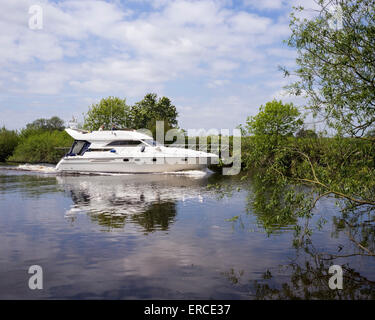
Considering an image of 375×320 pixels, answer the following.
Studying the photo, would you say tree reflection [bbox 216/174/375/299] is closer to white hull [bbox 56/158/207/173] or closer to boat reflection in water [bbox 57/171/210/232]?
boat reflection in water [bbox 57/171/210/232]

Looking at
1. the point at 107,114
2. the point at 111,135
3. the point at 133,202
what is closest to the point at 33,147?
the point at 107,114

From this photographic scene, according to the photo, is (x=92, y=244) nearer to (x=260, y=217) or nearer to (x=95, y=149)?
(x=260, y=217)

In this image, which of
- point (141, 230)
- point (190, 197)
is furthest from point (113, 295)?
point (190, 197)

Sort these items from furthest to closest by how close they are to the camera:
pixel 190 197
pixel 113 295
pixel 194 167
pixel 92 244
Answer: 1. pixel 194 167
2. pixel 190 197
3. pixel 92 244
4. pixel 113 295

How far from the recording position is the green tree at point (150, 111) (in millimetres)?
69500

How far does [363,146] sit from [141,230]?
22.2 ft

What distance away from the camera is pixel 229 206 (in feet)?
53.7

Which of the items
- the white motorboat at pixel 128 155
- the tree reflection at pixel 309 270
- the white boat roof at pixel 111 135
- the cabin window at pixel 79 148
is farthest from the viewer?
the cabin window at pixel 79 148

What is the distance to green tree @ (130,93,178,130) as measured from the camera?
69500 millimetres

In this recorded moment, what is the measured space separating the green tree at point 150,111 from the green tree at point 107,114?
7.03 ft

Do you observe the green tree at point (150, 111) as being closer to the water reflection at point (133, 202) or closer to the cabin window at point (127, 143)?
the cabin window at point (127, 143)

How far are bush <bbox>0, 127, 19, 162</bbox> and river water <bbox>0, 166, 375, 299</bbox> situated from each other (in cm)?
4819

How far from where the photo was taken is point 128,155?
105ft

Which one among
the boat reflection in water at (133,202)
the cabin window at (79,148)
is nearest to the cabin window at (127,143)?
Answer: the cabin window at (79,148)
